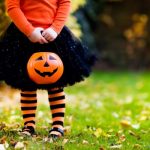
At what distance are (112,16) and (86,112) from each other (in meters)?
7.51

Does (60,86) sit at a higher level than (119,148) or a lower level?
higher

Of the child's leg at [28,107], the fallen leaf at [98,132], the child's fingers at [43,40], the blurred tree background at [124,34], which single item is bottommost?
the fallen leaf at [98,132]

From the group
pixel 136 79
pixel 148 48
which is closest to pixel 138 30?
pixel 148 48

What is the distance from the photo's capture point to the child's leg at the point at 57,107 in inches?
193

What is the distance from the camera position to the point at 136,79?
12.3 metres

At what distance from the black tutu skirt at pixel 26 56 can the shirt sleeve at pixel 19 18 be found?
0.44ft

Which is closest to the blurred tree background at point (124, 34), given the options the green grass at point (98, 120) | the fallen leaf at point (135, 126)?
the green grass at point (98, 120)

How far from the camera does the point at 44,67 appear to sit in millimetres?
4625

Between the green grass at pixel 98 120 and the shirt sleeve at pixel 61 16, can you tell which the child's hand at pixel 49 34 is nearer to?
the shirt sleeve at pixel 61 16

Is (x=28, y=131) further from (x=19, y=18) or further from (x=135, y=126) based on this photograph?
(x=135, y=126)

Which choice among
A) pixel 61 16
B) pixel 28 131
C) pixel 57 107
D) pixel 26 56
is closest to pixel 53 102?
pixel 57 107

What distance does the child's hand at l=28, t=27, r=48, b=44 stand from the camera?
15.1 ft

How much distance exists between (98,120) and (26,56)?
6.32ft

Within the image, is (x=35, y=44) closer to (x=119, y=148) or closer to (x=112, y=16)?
(x=119, y=148)
